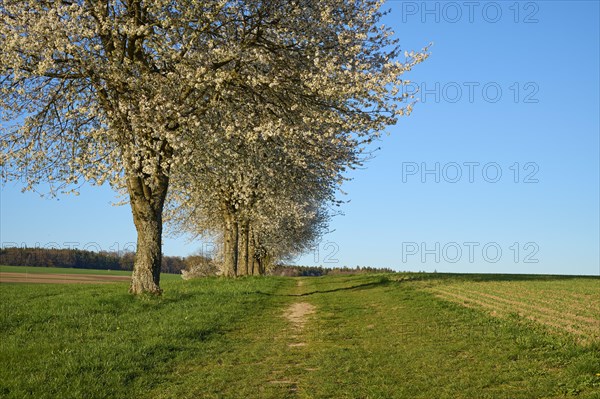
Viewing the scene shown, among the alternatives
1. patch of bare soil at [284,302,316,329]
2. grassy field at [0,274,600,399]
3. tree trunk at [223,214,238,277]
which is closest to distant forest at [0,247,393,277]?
tree trunk at [223,214,238,277]

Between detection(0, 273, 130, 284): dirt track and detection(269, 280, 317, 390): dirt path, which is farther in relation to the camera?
→ detection(0, 273, 130, 284): dirt track

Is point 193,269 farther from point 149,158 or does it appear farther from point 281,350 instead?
point 281,350

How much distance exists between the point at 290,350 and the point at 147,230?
14.4m

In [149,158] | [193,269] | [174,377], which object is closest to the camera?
[174,377]

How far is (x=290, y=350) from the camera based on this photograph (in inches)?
625

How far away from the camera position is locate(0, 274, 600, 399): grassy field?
11758 millimetres

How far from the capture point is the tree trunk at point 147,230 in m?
28.1

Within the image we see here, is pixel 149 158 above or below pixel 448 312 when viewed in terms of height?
above

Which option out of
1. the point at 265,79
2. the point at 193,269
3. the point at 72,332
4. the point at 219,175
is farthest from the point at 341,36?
the point at 193,269

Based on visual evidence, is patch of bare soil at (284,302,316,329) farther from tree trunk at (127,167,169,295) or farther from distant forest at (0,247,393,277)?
distant forest at (0,247,393,277)

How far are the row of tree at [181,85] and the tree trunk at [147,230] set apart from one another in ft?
0.17

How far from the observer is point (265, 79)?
24.2 meters

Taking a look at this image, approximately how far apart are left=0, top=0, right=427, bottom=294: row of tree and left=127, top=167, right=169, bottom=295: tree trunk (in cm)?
5

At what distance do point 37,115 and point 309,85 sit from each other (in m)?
12.9
